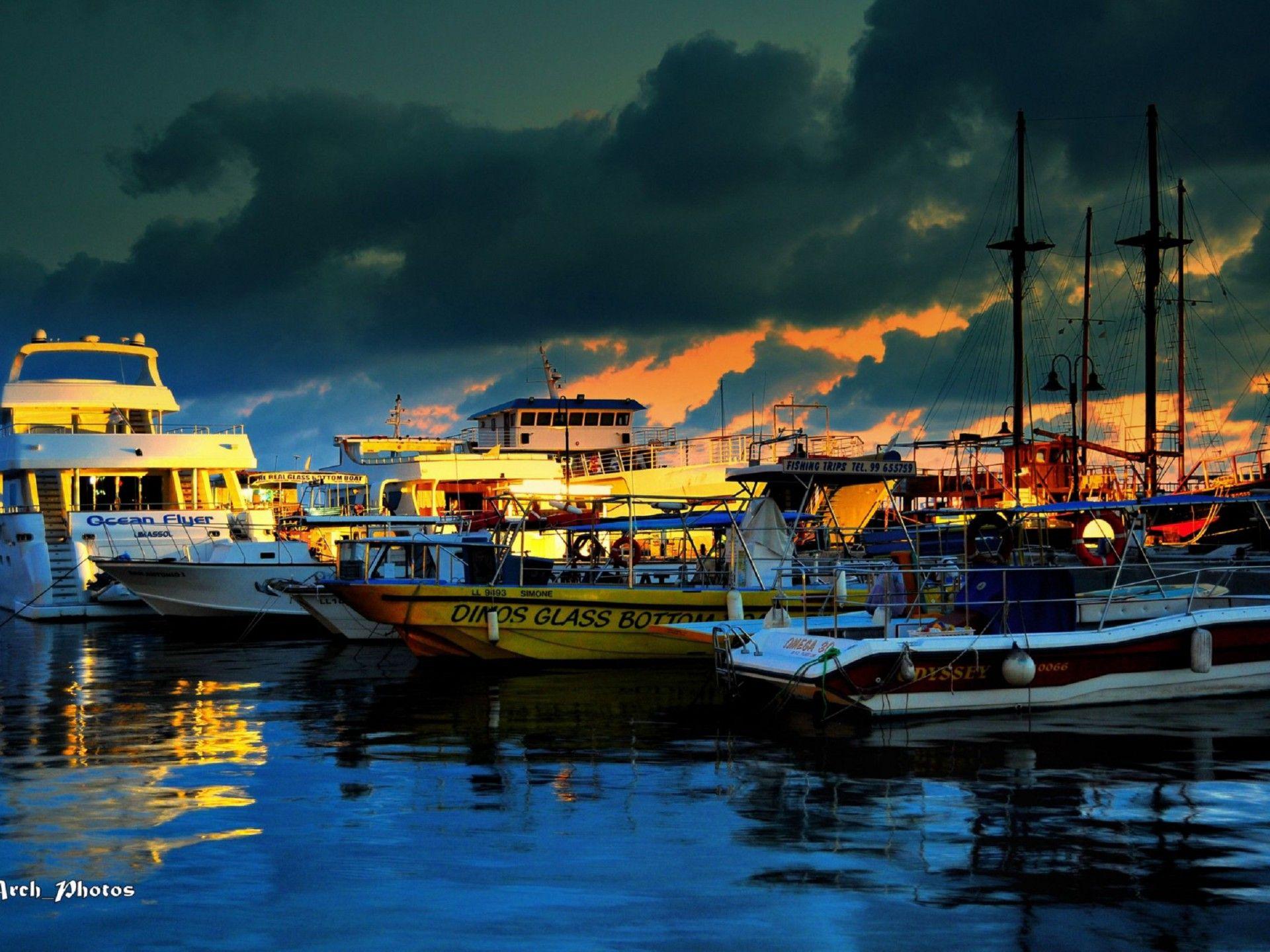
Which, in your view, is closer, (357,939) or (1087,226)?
(357,939)

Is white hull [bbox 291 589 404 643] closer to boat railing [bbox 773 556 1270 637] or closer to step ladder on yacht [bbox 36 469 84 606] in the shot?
boat railing [bbox 773 556 1270 637]

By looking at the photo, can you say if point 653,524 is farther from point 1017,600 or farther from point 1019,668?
point 1019,668

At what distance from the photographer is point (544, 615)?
22312 mm

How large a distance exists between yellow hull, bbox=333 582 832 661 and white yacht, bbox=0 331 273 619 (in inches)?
592

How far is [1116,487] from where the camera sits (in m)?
48.8

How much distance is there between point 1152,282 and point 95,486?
36.6m

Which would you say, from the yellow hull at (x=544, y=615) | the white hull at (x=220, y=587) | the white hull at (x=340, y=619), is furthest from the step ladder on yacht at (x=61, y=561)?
the yellow hull at (x=544, y=615)

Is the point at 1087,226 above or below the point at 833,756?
above

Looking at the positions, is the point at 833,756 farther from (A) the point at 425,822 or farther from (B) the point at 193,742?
(B) the point at 193,742

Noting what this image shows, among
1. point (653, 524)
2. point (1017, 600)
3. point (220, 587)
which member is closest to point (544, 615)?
point (653, 524)

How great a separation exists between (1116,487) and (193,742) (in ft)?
134

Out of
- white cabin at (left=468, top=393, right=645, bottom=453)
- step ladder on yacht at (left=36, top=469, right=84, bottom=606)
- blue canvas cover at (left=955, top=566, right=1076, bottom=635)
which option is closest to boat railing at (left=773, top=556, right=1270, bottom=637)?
blue canvas cover at (left=955, top=566, right=1076, bottom=635)

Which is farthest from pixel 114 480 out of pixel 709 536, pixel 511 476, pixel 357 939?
pixel 357 939

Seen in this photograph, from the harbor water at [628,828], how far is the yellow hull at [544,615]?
4132 millimetres
